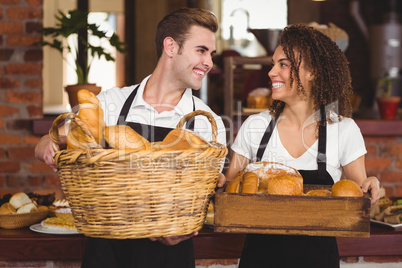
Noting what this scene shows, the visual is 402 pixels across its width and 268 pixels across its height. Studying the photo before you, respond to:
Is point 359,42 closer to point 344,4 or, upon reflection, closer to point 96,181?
point 344,4

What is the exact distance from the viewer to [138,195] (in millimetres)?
1108

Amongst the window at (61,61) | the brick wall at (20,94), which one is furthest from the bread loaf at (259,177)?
the window at (61,61)

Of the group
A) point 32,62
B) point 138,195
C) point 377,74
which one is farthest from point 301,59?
point 377,74

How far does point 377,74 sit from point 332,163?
444cm

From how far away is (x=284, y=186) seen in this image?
124cm

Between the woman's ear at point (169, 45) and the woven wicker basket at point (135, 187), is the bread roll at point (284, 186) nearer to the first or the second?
the woven wicker basket at point (135, 187)

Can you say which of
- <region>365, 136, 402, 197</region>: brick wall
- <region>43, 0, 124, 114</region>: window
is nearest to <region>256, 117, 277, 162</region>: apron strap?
<region>365, 136, 402, 197</region>: brick wall

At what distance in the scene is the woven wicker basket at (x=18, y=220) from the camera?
179 cm

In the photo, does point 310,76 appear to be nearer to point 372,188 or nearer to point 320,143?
point 320,143

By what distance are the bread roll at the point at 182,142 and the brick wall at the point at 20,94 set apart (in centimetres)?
208

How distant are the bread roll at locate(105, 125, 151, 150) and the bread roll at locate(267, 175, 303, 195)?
1.12ft

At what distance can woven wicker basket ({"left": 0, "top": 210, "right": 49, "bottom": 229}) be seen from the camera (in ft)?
5.86

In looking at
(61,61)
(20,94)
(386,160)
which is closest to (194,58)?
(20,94)

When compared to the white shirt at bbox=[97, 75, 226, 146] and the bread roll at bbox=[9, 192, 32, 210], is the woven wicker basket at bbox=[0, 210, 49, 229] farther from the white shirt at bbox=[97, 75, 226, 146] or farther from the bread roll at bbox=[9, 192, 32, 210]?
the white shirt at bbox=[97, 75, 226, 146]
